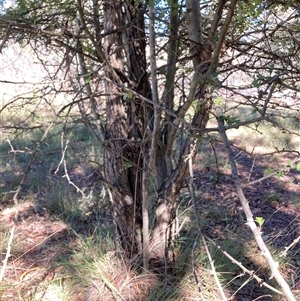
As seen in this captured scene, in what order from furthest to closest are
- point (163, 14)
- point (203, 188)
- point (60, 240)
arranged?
point (203, 188), point (60, 240), point (163, 14)

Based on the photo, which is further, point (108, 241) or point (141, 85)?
point (108, 241)

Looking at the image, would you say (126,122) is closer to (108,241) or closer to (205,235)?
(108,241)

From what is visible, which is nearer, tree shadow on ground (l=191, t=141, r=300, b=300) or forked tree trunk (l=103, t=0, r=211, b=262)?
forked tree trunk (l=103, t=0, r=211, b=262)

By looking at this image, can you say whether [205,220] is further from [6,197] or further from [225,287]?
[6,197]

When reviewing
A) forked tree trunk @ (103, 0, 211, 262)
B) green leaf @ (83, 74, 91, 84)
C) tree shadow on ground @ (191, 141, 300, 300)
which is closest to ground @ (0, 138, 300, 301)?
tree shadow on ground @ (191, 141, 300, 300)

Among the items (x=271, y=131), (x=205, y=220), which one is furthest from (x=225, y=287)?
(x=271, y=131)

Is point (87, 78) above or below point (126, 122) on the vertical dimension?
above

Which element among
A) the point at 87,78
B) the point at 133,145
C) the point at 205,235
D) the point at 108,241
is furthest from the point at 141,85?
the point at 205,235

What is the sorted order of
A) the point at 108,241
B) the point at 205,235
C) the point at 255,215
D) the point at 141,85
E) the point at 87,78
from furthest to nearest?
the point at 255,215 < the point at 205,235 < the point at 108,241 < the point at 141,85 < the point at 87,78

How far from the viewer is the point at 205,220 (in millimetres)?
4281

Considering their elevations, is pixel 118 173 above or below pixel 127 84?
below

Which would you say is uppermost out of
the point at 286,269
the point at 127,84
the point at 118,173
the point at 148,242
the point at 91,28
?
the point at 91,28

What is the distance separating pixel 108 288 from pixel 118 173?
827mm

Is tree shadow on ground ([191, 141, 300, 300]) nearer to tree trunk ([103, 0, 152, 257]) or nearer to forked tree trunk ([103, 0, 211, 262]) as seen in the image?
forked tree trunk ([103, 0, 211, 262])
